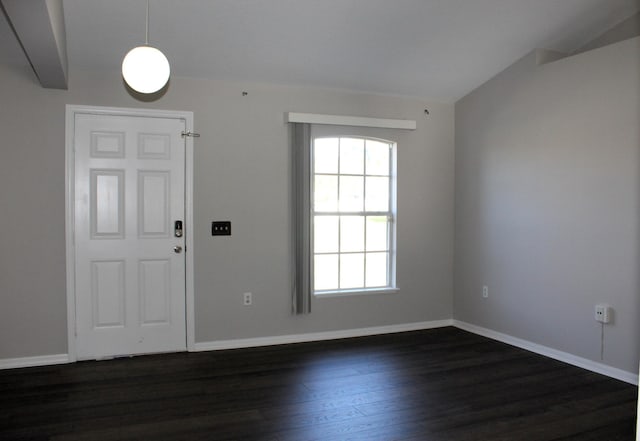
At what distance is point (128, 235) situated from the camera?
3986 mm

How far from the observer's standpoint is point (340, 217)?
4.68m

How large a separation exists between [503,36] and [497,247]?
1.89 metres

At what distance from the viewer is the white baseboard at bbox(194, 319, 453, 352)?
423 centimetres

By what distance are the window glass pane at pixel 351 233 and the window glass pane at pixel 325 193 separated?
180mm

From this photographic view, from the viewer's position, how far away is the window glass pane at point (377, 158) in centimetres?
479

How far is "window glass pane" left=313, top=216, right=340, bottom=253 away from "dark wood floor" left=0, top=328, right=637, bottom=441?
3.22ft

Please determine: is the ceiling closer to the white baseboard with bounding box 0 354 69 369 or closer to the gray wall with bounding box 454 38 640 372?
the gray wall with bounding box 454 38 640 372

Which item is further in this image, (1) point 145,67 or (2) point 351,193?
(2) point 351,193

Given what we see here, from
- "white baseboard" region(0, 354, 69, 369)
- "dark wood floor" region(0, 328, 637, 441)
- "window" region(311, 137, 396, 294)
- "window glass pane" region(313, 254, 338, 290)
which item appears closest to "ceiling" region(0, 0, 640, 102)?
"window" region(311, 137, 396, 294)

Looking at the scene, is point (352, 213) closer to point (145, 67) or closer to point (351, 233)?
point (351, 233)

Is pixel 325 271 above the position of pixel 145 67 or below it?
below

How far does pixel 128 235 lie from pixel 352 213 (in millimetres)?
2080

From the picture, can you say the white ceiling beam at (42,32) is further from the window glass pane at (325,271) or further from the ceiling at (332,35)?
the window glass pane at (325,271)

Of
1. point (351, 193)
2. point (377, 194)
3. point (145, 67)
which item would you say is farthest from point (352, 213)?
point (145, 67)
